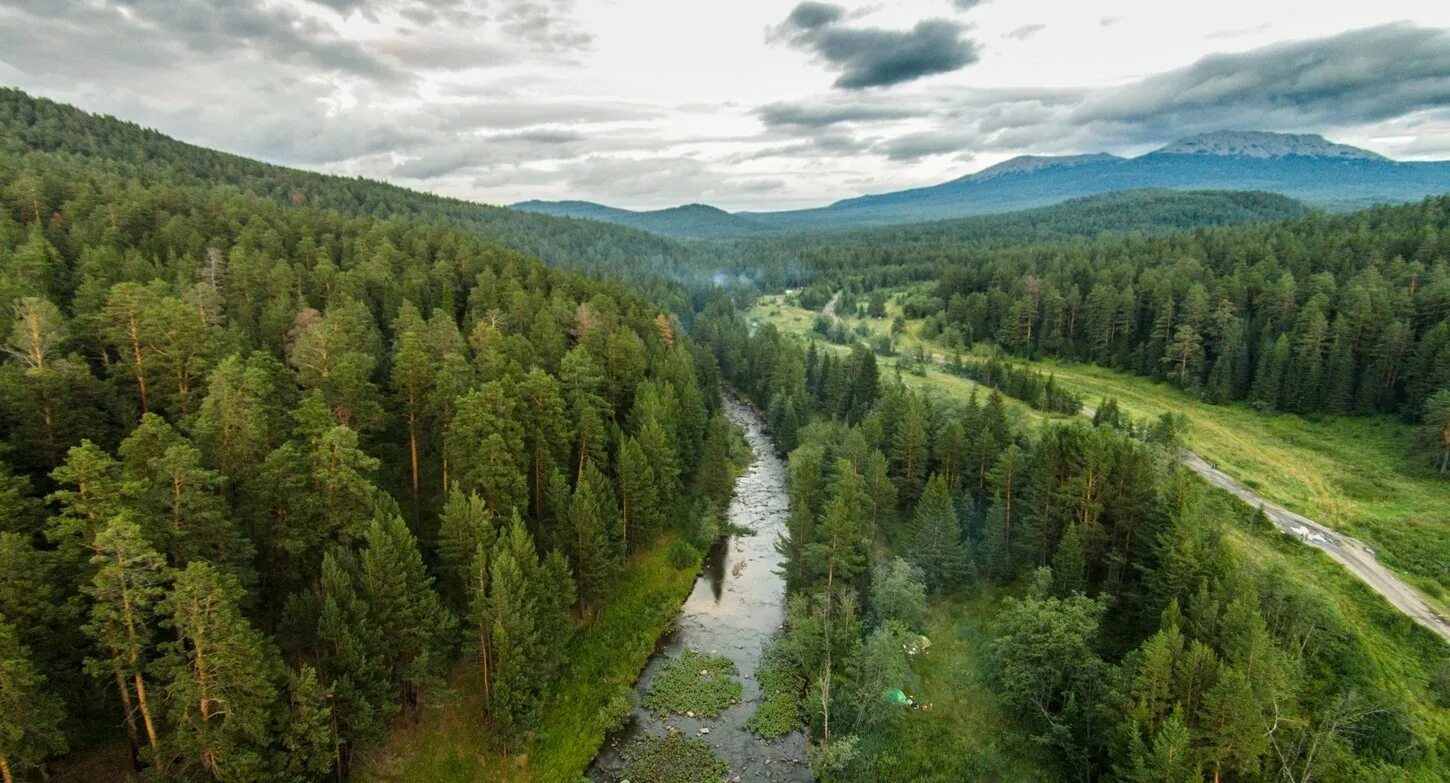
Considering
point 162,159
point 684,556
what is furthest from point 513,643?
point 162,159

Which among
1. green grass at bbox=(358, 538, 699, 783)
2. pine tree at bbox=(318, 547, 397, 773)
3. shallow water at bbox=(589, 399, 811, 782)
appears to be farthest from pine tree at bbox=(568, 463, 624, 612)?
pine tree at bbox=(318, 547, 397, 773)

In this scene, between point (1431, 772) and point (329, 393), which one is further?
point (329, 393)

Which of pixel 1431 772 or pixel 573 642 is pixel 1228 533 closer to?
pixel 1431 772

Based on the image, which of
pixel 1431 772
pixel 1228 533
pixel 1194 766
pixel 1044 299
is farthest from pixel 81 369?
pixel 1044 299

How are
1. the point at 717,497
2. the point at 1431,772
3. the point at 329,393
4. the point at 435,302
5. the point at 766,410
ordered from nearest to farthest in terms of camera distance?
the point at 1431,772
the point at 329,393
the point at 717,497
the point at 435,302
the point at 766,410

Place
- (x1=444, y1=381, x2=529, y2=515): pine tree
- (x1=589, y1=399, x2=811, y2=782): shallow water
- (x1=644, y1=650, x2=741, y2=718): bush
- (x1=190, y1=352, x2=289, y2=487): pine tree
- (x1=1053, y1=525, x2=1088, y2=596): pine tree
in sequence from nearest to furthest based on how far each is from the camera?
(x1=190, y1=352, x2=289, y2=487): pine tree < (x1=589, y1=399, x2=811, y2=782): shallow water < (x1=444, y1=381, x2=529, y2=515): pine tree < (x1=644, y1=650, x2=741, y2=718): bush < (x1=1053, y1=525, x2=1088, y2=596): pine tree

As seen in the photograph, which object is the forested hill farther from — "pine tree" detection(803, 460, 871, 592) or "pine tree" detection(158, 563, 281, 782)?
"pine tree" detection(158, 563, 281, 782)
